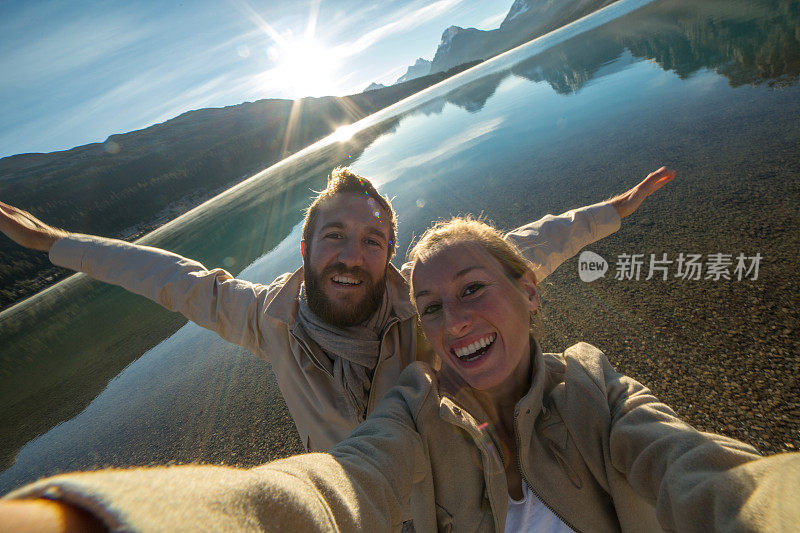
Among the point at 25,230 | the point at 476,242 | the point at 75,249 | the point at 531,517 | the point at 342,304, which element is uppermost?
the point at 25,230

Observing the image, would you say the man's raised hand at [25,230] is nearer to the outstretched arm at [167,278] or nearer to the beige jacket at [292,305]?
the outstretched arm at [167,278]

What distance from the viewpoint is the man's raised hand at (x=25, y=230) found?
3328 mm

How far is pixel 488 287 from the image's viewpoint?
1958 mm

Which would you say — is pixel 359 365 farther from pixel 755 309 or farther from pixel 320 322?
pixel 755 309

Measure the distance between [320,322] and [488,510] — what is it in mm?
1687

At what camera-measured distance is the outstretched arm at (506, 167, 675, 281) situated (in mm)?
3072

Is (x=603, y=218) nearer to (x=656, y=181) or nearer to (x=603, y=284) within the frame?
(x=656, y=181)

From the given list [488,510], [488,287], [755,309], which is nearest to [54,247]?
[488,287]

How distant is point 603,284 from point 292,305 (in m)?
3.97

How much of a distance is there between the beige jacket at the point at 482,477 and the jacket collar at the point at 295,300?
662 mm

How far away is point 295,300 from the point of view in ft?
9.34

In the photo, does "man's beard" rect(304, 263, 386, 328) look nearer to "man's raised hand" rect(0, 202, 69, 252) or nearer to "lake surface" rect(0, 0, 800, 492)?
"lake surface" rect(0, 0, 800, 492)

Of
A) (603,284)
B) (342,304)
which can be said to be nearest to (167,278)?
(342,304)

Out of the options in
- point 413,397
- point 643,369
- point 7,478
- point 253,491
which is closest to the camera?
point 253,491
